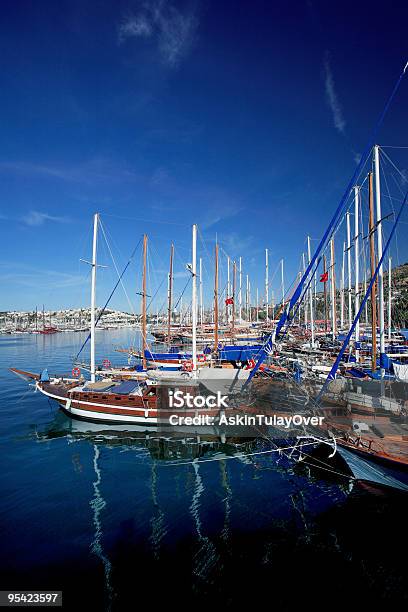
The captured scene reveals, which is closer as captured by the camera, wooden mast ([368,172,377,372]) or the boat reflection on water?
the boat reflection on water

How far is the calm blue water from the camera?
8891 mm

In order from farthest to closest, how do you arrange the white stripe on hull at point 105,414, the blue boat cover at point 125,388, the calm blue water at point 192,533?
the blue boat cover at point 125,388
the white stripe on hull at point 105,414
the calm blue water at point 192,533

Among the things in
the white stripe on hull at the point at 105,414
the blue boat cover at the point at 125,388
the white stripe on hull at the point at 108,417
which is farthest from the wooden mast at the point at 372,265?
the blue boat cover at the point at 125,388

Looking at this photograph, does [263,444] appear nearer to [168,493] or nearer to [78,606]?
[168,493]

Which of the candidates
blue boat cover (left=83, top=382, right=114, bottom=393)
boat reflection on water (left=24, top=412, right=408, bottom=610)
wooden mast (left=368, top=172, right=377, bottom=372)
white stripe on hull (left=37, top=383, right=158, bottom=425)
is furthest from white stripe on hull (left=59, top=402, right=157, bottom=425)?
wooden mast (left=368, top=172, right=377, bottom=372)

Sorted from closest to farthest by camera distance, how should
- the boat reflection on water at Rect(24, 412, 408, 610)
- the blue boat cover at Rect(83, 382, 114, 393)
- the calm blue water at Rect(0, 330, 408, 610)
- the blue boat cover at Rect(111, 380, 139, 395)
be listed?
the calm blue water at Rect(0, 330, 408, 610)
the boat reflection on water at Rect(24, 412, 408, 610)
the blue boat cover at Rect(111, 380, 139, 395)
the blue boat cover at Rect(83, 382, 114, 393)

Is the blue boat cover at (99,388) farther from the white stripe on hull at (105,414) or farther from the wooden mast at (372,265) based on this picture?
the wooden mast at (372,265)

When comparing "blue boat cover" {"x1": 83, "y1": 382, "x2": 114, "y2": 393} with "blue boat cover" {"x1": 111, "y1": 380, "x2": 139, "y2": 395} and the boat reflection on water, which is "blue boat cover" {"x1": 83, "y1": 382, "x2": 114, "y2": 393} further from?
Answer: the boat reflection on water

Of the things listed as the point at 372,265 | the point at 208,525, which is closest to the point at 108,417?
the point at 208,525

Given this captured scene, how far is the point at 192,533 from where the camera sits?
1115cm

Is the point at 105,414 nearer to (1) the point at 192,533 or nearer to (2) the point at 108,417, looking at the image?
(2) the point at 108,417

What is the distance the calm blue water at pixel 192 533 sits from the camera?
889 centimetres

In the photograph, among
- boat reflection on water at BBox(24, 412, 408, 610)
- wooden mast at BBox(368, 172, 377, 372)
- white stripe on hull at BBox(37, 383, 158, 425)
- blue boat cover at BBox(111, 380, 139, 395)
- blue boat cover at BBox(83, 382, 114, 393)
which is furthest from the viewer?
blue boat cover at BBox(83, 382, 114, 393)

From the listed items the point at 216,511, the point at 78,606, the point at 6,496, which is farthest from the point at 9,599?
the point at 216,511
